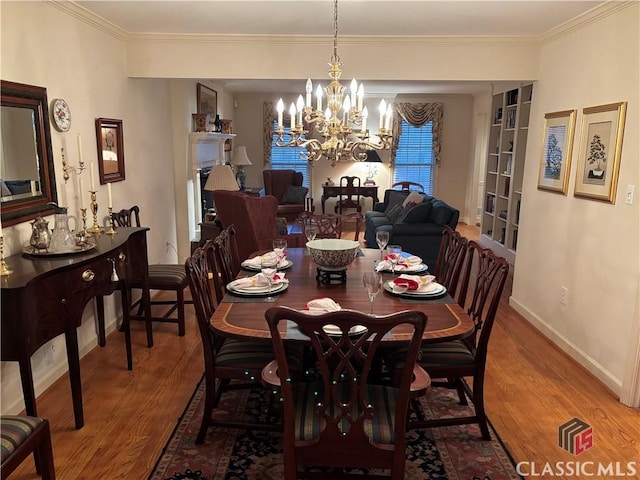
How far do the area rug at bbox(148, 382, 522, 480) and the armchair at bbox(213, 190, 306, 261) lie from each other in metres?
2.11

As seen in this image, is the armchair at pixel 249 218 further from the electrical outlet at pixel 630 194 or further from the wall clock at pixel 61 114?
the electrical outlet at pixel 630 194

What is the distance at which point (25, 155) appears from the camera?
2.60m

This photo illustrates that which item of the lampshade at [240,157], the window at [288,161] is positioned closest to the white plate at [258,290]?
the lampshade at [240,157]

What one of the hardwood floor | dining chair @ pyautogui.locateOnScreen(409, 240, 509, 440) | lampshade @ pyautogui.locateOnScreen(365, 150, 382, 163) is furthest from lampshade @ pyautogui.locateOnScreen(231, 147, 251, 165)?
dining chair @ pyautogui.locateOnScreen(409, 240, 509, 440)

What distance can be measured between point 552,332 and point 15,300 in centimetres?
351

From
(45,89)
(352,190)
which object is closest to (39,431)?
(45,89)

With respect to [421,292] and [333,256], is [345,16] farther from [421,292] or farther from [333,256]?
[421,292]

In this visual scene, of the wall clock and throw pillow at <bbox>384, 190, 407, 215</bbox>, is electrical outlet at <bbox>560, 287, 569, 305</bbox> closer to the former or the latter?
throw pillow at <bbox>384, 190, 407, 215</bbox>

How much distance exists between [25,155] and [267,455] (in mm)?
2073

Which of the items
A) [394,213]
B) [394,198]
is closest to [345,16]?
[394,213]

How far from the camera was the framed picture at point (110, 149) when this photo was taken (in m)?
3.45

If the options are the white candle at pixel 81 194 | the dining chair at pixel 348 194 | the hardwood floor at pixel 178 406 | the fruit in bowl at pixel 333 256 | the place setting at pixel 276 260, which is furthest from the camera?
the dining chair at pixel 348 194

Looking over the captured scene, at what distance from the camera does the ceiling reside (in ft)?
9.64

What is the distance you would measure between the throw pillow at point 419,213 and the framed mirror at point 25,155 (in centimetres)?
379
